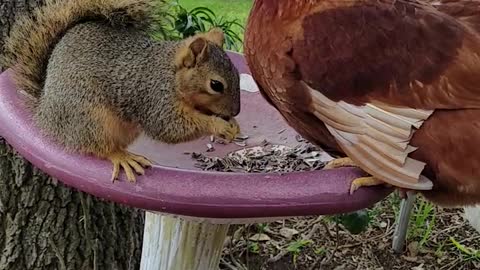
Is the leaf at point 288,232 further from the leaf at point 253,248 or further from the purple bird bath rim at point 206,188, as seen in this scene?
the purple bird bath rim at point 206,188

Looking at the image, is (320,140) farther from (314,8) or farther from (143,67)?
(143,67)

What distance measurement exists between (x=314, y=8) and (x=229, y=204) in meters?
0.37

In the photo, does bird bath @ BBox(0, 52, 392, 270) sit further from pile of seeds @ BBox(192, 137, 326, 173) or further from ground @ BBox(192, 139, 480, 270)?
ground @ BBox(192, 139, 480, 270)

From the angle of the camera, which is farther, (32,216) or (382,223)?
(382,223)

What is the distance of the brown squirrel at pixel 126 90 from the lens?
1382 mm

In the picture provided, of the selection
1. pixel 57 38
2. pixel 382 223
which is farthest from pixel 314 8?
pixel 382 223

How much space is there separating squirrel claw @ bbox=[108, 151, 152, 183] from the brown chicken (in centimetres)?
24

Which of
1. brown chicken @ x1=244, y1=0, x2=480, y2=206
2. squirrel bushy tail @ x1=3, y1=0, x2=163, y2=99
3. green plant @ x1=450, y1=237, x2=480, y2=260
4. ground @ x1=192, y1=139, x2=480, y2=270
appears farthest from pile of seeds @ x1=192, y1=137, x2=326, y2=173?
green plant @ x1=450, y1=237, x2=480, y2=260

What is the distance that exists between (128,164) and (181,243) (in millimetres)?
327

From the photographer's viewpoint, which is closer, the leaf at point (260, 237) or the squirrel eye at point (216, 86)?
the squirrel eye at point (216, 86)

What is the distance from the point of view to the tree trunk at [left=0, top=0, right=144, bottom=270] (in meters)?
2.04

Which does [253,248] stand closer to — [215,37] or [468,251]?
[468,251]

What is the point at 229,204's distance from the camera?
1201 millimetres

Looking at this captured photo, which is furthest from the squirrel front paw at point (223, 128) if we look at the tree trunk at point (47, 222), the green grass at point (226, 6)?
the green grass at point (226, 6)
